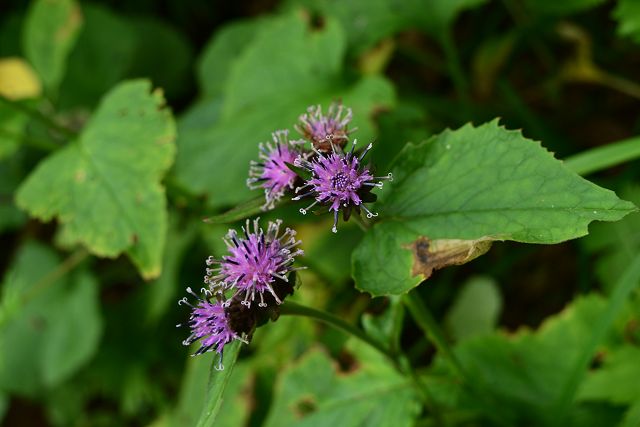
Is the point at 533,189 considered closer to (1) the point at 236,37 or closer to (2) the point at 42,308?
(1) the point at 236,37

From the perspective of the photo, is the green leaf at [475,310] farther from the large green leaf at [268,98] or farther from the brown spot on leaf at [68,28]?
the brown spot on leaf at [68,28]

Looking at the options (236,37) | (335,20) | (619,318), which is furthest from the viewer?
(236,37)

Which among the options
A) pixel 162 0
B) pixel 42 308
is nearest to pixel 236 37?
pixel 162 0

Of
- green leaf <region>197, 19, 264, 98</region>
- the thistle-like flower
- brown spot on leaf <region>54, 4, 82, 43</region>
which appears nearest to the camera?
the thistle-like flower

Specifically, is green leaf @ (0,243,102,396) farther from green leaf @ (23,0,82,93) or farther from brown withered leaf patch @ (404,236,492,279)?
brown withered leaf patch @ (404,236,492,279)

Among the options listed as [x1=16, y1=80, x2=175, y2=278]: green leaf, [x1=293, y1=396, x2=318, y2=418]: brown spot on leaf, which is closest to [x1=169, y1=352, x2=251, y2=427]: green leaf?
[x1=293, y1=396, x2=318, y2=418]: brown spot on leaf

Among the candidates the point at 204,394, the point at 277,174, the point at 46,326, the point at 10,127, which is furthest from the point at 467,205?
the point at 46,326
